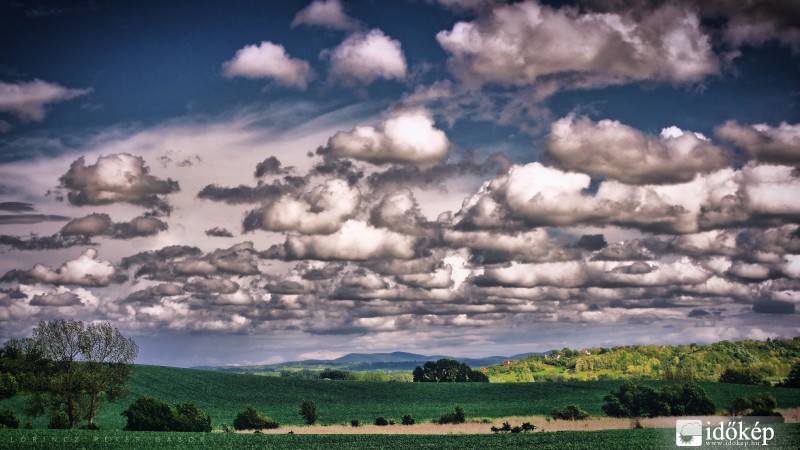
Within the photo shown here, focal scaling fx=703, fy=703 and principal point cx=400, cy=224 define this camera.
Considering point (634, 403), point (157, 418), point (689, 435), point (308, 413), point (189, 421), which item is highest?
point (157, 418)

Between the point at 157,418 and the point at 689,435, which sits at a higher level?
the point at 157,418

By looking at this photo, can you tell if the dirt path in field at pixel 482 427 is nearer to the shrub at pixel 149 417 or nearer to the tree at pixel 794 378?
the shrub at pixel 149 417

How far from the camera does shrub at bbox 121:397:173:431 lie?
88.8 meters

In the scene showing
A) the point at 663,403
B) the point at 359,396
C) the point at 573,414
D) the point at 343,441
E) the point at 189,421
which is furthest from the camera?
the point at 359,396

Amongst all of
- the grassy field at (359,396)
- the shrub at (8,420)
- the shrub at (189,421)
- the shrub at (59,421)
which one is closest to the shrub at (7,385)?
the grassy field at (359,396)

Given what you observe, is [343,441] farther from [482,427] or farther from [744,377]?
[744,377]

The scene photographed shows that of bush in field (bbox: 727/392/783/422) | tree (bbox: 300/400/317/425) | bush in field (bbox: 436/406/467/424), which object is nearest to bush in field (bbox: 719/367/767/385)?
bush in field (bbox: 727/392/783/422)

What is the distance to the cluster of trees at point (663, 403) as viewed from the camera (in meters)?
119

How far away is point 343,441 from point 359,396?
3676 inches

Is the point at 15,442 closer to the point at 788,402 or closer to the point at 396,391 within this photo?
the point at 396,391

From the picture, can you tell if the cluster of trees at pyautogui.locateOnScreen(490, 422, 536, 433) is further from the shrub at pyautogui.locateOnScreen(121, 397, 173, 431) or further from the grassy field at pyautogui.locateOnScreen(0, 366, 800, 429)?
the shrub at pyautogui.locateOnScreen(121, 397, 173, 431)

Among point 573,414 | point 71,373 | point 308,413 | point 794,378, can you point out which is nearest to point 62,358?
point 71,373

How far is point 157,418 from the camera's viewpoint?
89.9 m

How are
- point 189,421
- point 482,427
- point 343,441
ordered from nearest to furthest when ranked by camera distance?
point 343,441 → point 189,421 → point 482,427
